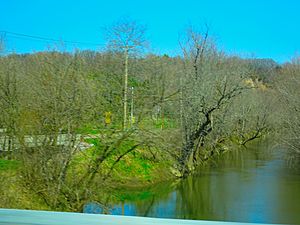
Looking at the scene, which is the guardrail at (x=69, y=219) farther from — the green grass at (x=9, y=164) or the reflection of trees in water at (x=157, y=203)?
the reflection of trees in water at (x=157, y=203)

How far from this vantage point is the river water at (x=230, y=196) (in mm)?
13164

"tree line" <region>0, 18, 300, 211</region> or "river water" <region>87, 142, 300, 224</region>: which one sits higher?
"tree line" <region>0, 18, 300, 211</region>

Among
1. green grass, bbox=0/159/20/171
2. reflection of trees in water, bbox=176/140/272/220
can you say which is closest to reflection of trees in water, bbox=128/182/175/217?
reflection of trees in water, bbox=176/140/272/220

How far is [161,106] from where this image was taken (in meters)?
11.8

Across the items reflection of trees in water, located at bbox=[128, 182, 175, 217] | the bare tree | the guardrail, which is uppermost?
the bare tree

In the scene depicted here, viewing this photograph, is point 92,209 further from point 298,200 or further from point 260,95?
point 260,95

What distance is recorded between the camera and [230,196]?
15.6 metres

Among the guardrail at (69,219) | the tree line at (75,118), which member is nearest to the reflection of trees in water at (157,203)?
the tree line at (75,118)

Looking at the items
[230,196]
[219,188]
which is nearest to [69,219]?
[230,196]

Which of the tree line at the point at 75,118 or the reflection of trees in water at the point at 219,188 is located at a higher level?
the tree line at the point at 75,118

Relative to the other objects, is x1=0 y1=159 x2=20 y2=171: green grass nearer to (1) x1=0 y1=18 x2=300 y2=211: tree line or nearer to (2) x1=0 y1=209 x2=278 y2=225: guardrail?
(1) x1=0 y1=18 x2=300 y2=211: tree line

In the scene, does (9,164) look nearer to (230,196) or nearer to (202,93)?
(230,196)

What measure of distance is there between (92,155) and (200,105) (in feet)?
36.6

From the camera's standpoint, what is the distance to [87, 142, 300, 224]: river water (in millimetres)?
13164
